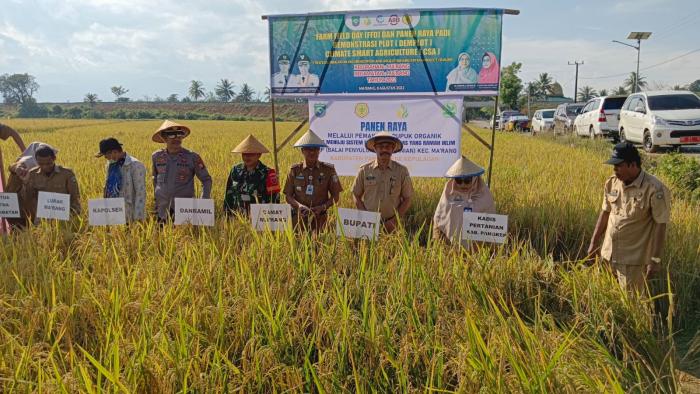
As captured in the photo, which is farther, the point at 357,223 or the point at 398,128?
the point at 398,128

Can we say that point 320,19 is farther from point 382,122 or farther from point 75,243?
point 75,243

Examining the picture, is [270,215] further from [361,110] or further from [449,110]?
[449,110]

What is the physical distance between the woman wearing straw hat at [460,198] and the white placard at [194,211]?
65.0 inches

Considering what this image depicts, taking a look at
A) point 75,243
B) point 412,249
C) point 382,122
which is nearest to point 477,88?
point 382,122

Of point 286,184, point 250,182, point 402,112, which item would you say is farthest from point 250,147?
point 402,112

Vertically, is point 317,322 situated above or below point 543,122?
below

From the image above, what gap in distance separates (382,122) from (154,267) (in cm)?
316

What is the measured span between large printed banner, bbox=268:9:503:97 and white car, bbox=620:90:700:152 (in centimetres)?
777

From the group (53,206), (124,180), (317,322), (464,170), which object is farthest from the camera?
(124,180)

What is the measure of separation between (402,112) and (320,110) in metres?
0.93

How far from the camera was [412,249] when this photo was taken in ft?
8.66

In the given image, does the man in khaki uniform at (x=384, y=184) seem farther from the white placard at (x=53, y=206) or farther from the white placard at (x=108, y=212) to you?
the white placard at (x=53, y=206)

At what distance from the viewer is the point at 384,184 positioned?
151 inches

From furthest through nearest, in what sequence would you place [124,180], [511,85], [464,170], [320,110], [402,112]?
[511,85] → [320,110] → [402,112] → [124,180] → [464,170]
